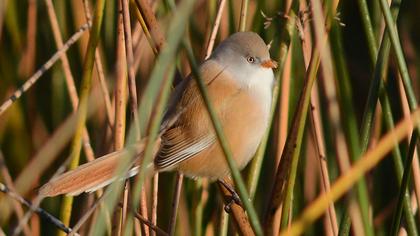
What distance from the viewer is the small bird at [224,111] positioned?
2195 mm

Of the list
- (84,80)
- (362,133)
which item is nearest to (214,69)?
(84,80)

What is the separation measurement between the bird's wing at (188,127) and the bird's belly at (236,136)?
1.1 inches

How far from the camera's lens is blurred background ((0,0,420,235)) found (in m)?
2.10

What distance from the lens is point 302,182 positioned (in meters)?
2.86

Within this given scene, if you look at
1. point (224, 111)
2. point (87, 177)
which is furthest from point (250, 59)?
point (87, 177)

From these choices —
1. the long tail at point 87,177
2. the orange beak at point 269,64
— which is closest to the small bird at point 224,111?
the orange beak at point 269,64

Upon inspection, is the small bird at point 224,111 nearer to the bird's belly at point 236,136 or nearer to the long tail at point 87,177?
the bird's belly at point 236,136

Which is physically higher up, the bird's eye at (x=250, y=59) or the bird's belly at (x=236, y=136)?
the bird's eye at (x=250, y=59)

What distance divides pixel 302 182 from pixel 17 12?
143 centimetres

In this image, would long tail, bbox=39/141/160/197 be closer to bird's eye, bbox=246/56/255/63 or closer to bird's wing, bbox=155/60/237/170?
bird's wing, bbox=155/60/237/170

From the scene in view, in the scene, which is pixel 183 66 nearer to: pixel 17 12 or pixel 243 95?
pixel 243 95

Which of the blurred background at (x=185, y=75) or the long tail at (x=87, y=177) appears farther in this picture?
the blurred background at (x=185, y=75)

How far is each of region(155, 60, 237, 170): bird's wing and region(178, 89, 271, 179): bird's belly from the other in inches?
1.1

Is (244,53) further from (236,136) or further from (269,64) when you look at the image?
(236,136)
